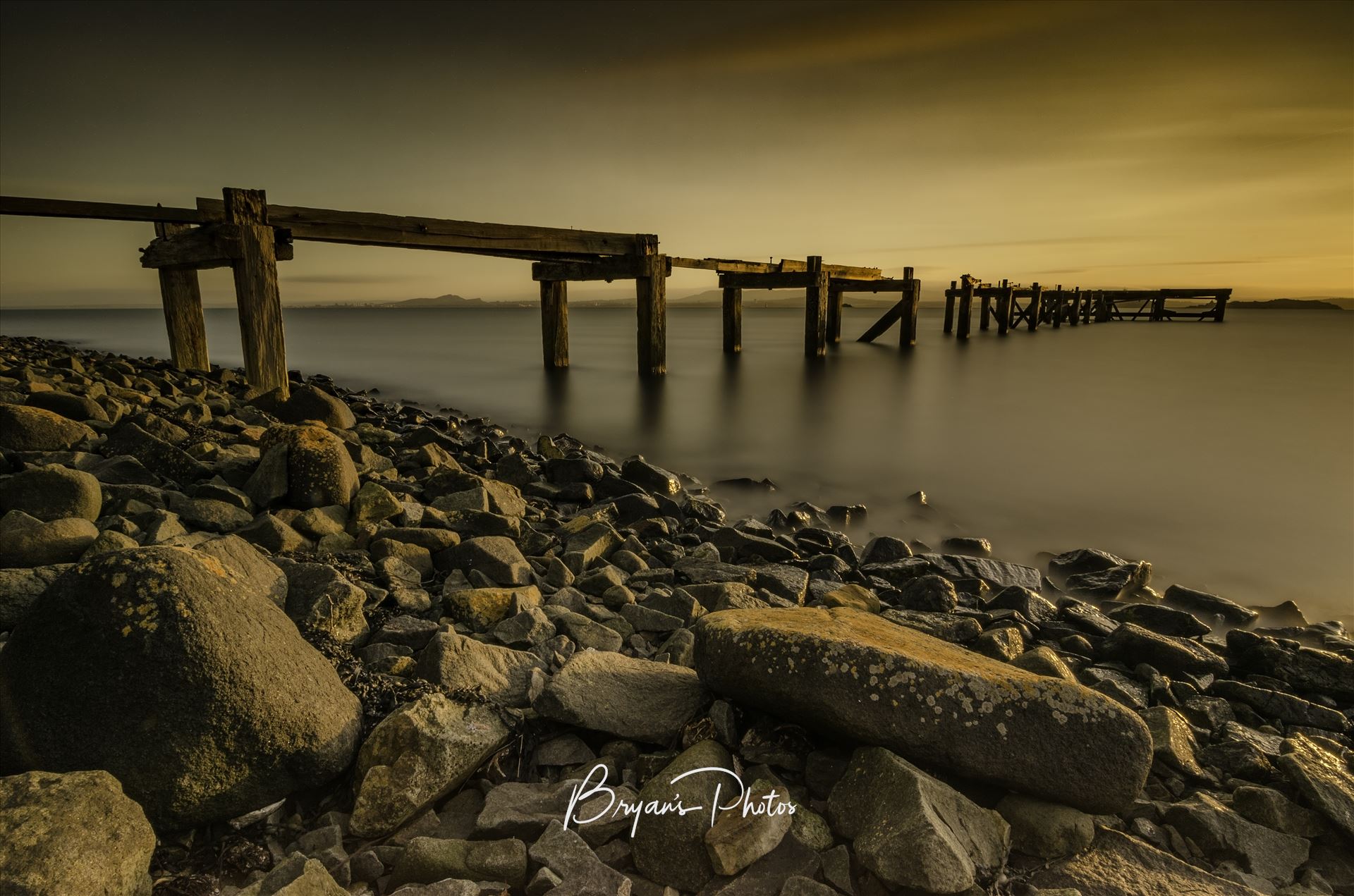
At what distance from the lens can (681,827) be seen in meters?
1.88

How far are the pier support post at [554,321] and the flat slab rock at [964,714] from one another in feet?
43.3

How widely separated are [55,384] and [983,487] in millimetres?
9867

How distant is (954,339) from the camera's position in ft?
112

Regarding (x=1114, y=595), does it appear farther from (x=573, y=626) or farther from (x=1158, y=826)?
(x=573, y=626)

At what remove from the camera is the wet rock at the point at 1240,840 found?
198cm

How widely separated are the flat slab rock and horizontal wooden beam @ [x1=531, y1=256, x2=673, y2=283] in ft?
35.4

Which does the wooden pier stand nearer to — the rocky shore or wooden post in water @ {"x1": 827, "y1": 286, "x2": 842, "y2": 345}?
the rocky shore

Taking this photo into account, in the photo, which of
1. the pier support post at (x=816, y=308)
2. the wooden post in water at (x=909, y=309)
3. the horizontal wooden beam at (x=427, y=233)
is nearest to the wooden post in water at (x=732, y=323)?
the pier support post at (x=816, y=308)

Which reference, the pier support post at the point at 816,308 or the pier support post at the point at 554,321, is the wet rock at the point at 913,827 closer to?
the pier support post at the point at 554,321

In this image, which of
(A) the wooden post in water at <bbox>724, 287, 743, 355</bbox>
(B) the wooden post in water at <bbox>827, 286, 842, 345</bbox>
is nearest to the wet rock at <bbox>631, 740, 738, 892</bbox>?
(A) the wooden post in water at <bbox>724, 287, 743, 355</bbox>

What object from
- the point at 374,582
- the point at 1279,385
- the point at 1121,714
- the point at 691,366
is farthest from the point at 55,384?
the point at 1279,385

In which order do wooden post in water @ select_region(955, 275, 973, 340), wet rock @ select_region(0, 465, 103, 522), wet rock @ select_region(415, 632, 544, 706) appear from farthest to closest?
wooden post in water @ select_region(955, 275, 973, 340) → wet rock @ select_region(0, 465, 103, 522) → wet rock @ select_region(415, 632, 544, 706)

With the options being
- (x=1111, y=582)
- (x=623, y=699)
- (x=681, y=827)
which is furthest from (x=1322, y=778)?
(x=1111, y=582)

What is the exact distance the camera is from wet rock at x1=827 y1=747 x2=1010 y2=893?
1705mm
